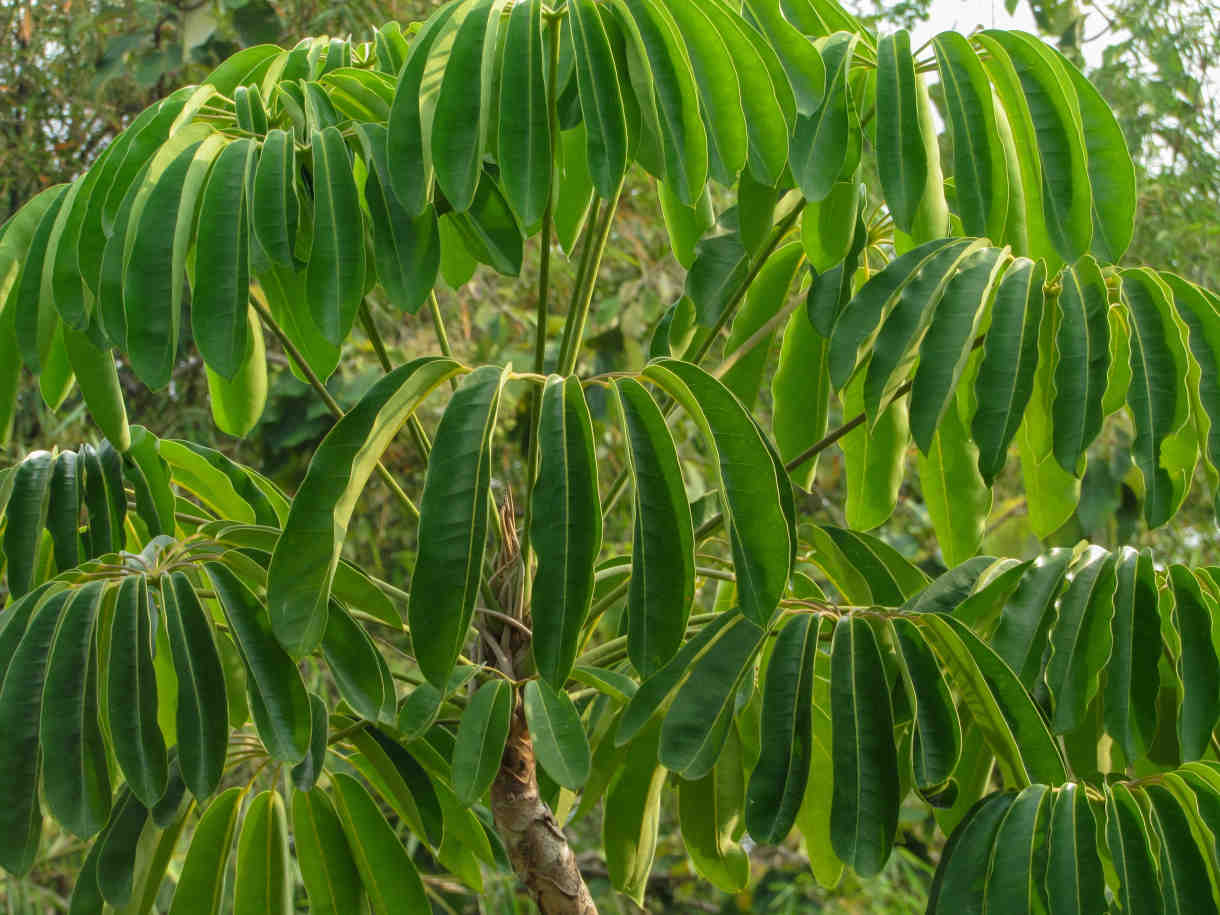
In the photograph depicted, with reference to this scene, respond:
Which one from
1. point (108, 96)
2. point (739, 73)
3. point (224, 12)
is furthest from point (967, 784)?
point (108, 96)

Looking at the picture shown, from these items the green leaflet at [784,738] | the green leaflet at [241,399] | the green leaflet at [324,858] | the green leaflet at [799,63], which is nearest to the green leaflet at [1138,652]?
the green leaflet at [784,738]

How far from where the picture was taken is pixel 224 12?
3254 millimetres

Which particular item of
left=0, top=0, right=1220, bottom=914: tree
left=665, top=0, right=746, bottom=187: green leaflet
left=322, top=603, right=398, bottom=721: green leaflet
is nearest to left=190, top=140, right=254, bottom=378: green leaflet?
left=0, top=0, right=1220, bottom=914: tree

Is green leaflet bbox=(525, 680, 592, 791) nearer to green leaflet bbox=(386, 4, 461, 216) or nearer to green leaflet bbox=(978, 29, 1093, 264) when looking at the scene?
green leaflet bbox=(386, 4, 461, 216)

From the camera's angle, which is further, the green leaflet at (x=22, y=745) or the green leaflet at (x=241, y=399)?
the green leaflet at (x=241, y=399)

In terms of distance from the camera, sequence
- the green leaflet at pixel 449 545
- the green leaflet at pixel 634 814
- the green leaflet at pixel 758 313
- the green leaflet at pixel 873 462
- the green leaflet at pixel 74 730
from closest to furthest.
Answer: the green leaflet at pixel 449 545 → the green leaflet at pixel 74 730 → the green leaflet at pixel 634 814 → the green leaflet at pixel 873 462 → the green leaflet at pixel 758 313

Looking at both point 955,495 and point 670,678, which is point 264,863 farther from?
point 955,495

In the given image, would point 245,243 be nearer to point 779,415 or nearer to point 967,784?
point 779,415

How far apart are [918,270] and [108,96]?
301 cm

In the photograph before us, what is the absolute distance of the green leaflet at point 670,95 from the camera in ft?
3.22

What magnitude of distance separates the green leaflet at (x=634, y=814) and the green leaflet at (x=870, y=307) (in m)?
0.41

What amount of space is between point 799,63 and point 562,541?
0.42m

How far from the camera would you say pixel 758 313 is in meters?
1.52

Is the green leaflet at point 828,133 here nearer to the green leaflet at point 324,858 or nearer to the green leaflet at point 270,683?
the green leaflet at point 270,683
